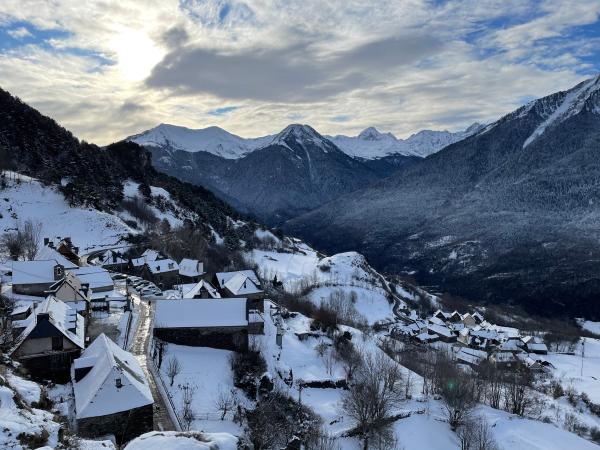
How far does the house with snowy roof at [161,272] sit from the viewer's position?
7388cm

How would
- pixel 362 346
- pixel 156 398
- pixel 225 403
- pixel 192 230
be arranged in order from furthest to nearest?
pixel 192 230
pixel 362 346
pixel 225 403
pixel 156 398

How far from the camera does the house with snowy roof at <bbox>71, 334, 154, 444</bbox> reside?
2525cm

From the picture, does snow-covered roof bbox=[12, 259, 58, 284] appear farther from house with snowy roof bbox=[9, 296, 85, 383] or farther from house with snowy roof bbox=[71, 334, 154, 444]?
house with snowy roof bbox=[71, 334, 154, 444]

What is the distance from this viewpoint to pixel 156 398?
3011 cm

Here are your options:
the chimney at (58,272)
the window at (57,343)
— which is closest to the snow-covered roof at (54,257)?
the chimney at (58,272)

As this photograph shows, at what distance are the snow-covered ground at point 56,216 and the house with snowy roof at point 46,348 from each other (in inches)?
2324

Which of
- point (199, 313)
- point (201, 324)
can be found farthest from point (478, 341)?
point (201, 324)

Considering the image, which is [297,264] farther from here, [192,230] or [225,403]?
[225,403]

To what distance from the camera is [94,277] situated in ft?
178

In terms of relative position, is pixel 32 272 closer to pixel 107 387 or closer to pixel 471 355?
pixel 107 387

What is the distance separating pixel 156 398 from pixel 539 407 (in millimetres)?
52727

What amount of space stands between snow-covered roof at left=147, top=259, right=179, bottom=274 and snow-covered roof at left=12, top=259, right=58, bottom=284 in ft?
73.7

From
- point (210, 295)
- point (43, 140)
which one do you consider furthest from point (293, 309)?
point (43, 140)

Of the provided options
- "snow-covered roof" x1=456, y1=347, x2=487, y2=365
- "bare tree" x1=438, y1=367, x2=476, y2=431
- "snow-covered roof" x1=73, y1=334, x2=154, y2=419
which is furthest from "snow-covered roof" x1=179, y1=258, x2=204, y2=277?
"snow-covered roof" x1=456, y1=347, x2=487, y2=365
